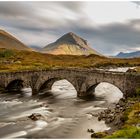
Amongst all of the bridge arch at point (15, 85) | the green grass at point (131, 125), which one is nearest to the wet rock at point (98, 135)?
the green grass at point (131, 125)

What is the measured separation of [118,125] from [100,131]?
9.60 feet

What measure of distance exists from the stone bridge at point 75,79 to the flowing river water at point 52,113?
107 inches

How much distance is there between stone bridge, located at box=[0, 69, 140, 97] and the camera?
2315 inches

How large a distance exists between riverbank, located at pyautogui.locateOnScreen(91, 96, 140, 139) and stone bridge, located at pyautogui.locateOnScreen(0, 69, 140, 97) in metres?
4.35

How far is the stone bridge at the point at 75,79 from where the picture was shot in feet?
193

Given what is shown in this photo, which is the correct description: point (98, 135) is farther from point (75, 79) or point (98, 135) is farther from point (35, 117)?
point (75, 79)

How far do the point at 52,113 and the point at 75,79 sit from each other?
17.3m

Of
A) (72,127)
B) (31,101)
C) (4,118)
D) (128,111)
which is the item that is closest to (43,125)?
(72,127)

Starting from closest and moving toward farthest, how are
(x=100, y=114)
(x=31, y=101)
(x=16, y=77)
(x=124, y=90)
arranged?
(x=100, y=114) → (x=124, y=90) → (x=31, y=101) → (x=16, y=77)

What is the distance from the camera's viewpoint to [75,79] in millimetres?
70938

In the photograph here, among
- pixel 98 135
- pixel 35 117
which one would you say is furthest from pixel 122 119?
pixel 35 117

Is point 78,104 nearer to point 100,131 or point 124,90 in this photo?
point 124,90

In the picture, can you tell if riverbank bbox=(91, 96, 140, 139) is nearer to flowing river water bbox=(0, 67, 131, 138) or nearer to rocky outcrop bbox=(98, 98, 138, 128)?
rocky outcrop bbox=(98, 98, 138, 128)

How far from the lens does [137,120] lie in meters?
40.5
